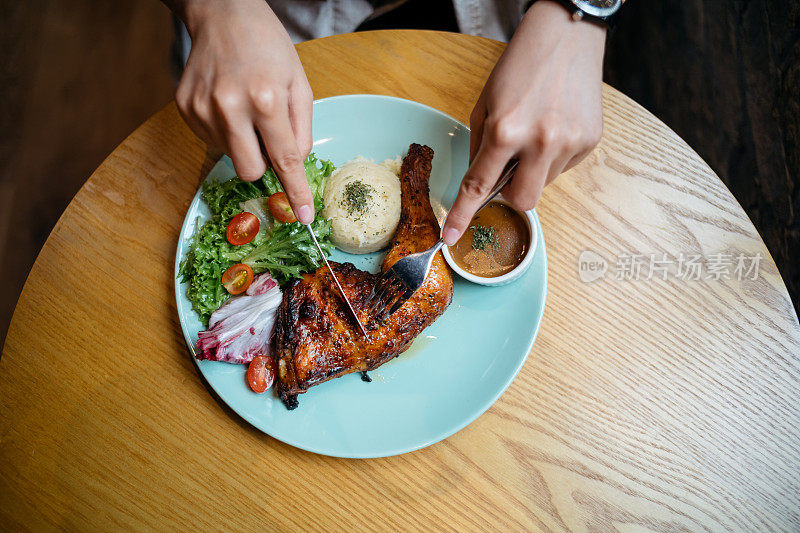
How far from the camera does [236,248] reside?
2.24m

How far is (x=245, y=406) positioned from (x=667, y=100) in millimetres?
3813

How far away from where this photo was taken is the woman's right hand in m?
1.65

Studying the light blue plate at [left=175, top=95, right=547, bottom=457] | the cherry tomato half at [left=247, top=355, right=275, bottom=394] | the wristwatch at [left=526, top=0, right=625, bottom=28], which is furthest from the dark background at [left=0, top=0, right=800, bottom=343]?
the cherry tomato half at [left=247, top=355, right=275, bottom=394]

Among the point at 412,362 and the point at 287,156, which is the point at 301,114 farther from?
the point at 412,362

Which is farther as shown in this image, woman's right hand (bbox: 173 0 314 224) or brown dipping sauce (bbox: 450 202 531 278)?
brown dipping sauce (bbox: 450 202 531 278)

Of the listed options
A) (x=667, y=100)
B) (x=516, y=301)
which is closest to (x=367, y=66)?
(x=516, y=301)

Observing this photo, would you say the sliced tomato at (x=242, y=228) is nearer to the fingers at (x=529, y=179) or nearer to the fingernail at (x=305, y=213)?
the fingernail at (x=305, y=213)

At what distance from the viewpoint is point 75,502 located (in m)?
2.05

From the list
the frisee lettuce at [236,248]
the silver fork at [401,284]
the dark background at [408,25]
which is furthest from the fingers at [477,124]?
the dark background at [408,25]

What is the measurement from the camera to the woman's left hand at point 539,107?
5.63 feet

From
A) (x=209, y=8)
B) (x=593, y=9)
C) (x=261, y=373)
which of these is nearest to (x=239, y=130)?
(x=209, y=8)

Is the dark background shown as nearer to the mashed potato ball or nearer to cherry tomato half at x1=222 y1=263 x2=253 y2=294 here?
the mashed potato ball

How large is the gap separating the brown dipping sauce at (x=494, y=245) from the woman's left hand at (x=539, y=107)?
1.12ft

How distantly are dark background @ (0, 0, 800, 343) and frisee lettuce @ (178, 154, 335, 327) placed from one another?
1555 millimetres
